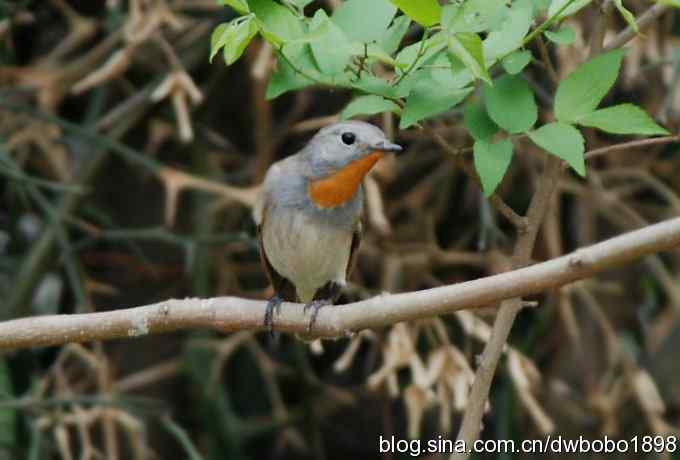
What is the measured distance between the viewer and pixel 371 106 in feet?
6.22

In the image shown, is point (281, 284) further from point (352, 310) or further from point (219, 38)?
point (219, 38)

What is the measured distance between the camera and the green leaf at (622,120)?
177cm

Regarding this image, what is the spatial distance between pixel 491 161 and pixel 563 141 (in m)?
0.12

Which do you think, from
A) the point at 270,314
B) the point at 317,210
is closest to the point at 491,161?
the point at 270,314

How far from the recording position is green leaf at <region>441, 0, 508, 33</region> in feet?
5.59

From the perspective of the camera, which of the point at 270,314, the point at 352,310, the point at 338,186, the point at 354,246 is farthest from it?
the point at 354,246

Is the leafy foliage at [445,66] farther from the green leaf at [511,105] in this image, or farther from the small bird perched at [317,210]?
the small bird perched at [317,210]

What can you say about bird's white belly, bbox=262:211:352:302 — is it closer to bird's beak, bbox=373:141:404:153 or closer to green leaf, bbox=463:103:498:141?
bird's beak, bbox=373:141:404:153

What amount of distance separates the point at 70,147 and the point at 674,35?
2373mm

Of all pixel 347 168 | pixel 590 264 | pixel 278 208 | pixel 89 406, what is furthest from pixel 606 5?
pixel 89 406

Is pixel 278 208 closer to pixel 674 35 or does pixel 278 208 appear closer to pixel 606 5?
pixel 606 5

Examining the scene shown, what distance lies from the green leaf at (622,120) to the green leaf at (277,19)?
479 mm

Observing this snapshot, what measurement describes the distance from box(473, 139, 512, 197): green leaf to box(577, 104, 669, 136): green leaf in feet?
0.42

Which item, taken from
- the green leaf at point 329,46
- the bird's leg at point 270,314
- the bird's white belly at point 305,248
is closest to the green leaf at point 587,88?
the green leaf at point 329,46
